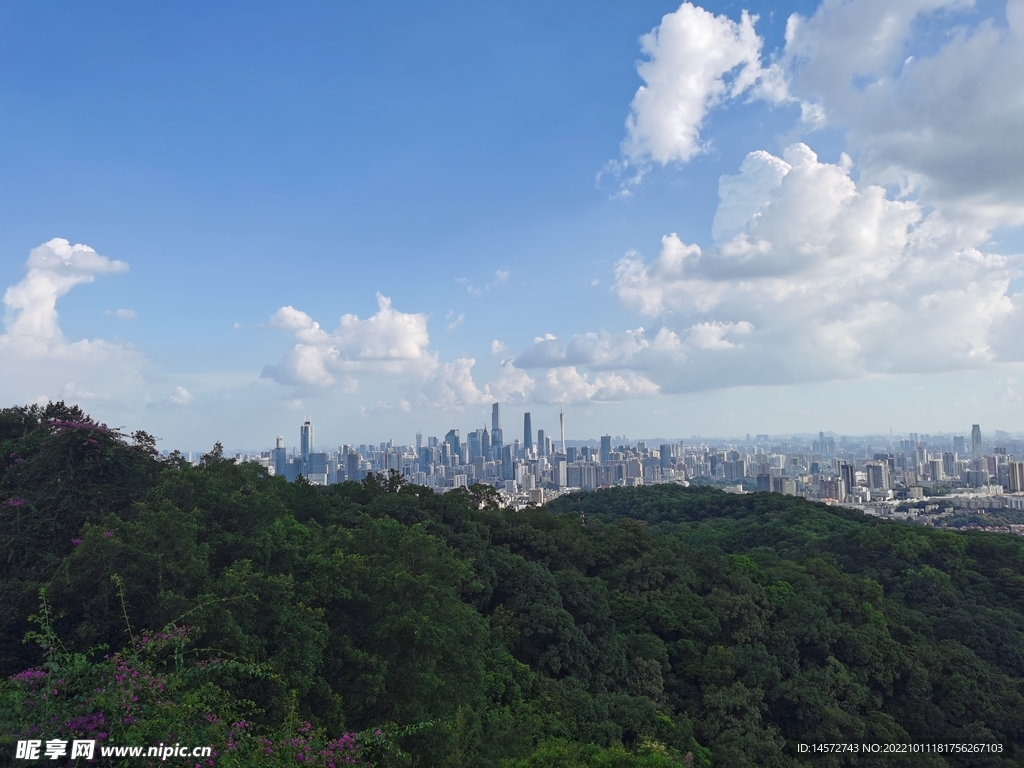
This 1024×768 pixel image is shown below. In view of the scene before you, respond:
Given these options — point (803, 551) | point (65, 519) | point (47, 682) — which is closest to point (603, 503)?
point (803, 551)

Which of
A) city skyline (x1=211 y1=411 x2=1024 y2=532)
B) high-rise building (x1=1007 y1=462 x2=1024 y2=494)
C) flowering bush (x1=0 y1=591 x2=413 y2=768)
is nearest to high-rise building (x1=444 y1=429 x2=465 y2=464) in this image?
city skyline (x1=211 y1=411 x2=1024 y2=532)

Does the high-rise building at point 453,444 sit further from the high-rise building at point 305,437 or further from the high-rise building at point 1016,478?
the high-rise building at point 1016,478

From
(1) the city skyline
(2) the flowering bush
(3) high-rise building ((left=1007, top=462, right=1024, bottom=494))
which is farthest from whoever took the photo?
(3) high-rise building ((left=1007, top=462, right=1024, bottom=494))

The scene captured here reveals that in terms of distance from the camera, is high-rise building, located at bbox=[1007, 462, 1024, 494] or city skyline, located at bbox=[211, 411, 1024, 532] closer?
city skyline, located at bbox=[211, 411, 1024, 532]

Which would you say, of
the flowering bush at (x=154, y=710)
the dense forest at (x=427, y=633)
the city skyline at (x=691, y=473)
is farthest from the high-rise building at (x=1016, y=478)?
the flowering bush at (x=154, y=710)

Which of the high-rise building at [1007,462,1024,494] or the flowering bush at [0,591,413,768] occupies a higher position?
the flowering bush at [0,591,413,768]

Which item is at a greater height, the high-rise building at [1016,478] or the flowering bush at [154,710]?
the flowering bush at [154,710]

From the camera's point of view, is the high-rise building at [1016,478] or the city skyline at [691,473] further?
the high-rise building at [1016,478]

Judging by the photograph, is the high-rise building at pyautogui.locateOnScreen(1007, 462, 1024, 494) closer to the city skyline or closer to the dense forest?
the city skyline

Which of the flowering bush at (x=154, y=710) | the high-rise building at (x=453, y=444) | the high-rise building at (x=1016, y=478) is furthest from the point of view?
the high-rise building at (x=453, y=444)

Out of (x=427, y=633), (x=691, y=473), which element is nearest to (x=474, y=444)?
(x=691, y=473)
